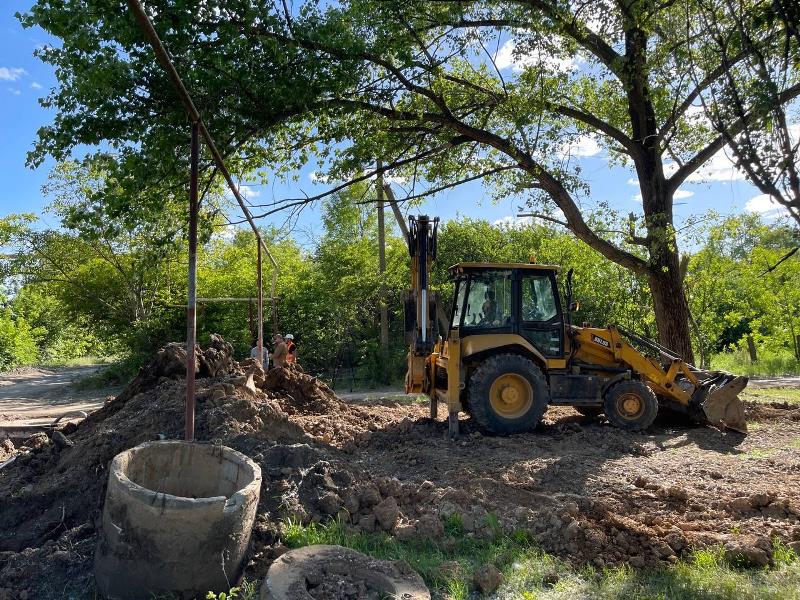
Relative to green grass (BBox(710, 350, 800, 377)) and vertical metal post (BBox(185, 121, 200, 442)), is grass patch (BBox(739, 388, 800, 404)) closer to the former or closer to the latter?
green grass (BBox(710, 350, 800, 377))

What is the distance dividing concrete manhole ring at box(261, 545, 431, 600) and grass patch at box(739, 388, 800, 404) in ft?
38.3

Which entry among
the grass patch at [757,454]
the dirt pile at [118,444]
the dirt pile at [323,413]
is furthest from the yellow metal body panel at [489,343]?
the grass patch at [757,454]

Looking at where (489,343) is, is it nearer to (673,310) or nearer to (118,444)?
(673,310)

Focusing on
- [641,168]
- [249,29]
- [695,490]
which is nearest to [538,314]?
[695,490]

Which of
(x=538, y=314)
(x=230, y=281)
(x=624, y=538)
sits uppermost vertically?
(x=230, y=281)

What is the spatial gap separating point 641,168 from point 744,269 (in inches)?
389

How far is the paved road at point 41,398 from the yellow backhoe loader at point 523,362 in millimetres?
7241

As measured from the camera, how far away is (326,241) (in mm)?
25672

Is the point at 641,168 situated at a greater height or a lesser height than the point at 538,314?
greater

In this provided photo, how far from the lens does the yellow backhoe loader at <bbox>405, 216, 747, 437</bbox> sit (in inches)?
372

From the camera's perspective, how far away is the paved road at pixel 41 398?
15023mm

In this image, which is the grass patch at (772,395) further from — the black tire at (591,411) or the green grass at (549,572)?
the green grass at (549,572)

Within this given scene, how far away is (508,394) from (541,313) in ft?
4.36

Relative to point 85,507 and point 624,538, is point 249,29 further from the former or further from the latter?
point 624,538
